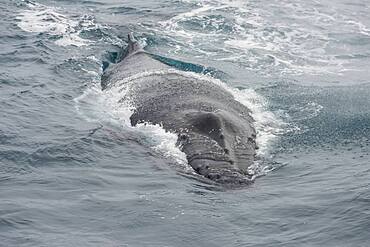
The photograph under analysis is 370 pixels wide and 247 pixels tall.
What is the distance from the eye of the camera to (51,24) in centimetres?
3253

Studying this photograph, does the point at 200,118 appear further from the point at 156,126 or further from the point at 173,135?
the point at 156,126

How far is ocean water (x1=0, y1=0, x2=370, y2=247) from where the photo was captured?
13.5 m

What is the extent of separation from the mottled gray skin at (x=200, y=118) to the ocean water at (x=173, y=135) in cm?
39

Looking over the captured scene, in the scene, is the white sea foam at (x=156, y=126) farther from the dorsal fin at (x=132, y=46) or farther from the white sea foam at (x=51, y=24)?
the white sea foam at (x=51, y=24)

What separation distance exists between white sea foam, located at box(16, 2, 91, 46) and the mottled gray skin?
18.2 feet

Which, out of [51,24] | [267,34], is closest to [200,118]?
[267,34]

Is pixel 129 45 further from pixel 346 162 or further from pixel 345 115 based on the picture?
pixel 346 162

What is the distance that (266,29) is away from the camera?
110 feet

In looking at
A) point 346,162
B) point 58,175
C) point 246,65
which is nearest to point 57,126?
point 58,175

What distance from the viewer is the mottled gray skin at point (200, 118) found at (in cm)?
1684

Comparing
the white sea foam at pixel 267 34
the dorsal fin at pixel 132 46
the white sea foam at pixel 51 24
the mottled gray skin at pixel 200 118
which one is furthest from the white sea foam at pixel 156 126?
the white sea foam at pixel 51 24

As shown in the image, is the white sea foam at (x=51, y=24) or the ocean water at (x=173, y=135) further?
the white sea foam at (x=51, y=24)

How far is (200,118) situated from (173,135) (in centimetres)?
82

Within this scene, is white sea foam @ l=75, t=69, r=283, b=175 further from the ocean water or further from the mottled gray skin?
the mottled gray skin
